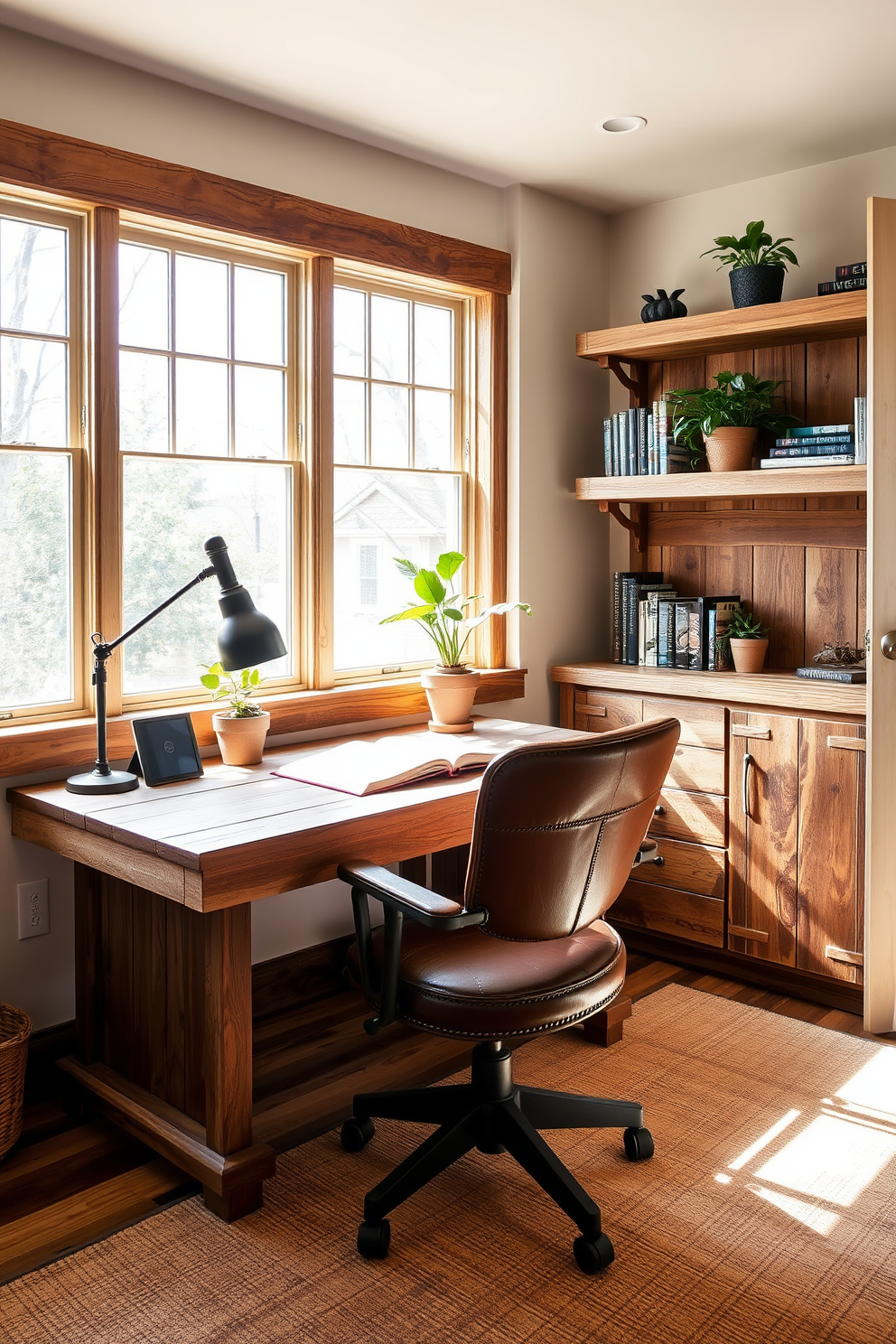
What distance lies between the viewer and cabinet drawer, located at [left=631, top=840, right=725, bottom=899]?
3.42 metres

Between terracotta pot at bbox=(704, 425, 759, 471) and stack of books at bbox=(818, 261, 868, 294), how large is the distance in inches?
18.1

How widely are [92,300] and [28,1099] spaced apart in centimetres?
195

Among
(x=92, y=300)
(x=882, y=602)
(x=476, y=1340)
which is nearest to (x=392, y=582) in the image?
(x=92, y=300)

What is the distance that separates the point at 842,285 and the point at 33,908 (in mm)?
2791

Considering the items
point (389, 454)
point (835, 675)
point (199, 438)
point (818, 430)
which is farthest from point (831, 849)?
point (199, 438)

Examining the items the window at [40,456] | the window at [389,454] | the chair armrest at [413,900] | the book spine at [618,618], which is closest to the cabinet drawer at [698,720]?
the book spine at [618,618]

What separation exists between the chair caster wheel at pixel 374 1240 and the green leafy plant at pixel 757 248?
2.84 m

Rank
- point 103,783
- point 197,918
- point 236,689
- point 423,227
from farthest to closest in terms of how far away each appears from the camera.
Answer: point 423,227, point 236,689, point 103,783, point 197,918

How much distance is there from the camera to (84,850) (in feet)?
7.71

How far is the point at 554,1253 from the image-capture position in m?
2.06

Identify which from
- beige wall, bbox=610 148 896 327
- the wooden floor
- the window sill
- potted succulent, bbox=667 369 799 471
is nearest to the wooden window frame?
the window sill

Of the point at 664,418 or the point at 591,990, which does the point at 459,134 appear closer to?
the point at 664,418

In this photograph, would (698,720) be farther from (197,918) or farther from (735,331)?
(197,918)

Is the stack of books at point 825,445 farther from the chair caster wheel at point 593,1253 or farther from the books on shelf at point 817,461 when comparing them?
the chair caster wheel at point 593,1253
